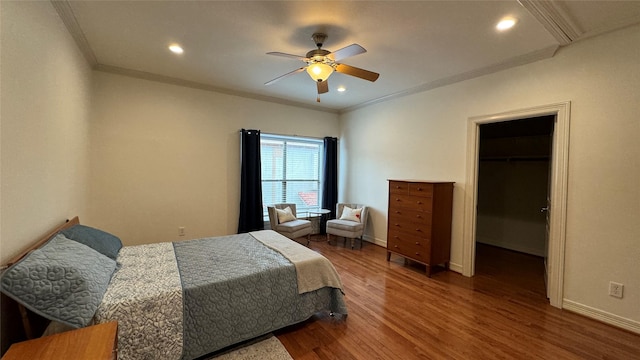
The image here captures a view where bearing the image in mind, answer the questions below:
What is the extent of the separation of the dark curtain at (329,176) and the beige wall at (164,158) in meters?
1.42

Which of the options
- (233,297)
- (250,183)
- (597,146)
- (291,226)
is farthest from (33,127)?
(597,146)

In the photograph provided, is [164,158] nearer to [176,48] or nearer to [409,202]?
[176,48]

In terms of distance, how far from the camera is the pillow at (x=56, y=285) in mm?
1320

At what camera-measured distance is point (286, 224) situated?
14.7ft

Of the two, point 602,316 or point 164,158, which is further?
point 164,158

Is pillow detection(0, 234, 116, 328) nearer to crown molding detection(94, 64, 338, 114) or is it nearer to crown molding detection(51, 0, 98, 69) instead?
crown molding detection(51, 0, 98, 69)

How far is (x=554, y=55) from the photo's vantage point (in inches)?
109

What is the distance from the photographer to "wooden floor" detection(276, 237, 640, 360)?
205cm

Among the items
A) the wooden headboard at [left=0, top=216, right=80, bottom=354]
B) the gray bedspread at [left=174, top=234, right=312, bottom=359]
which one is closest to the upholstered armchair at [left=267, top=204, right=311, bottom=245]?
the gray bedspread at [left=174, top=234, right=312, bottom=359]

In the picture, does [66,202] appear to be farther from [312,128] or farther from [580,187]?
[580,187]

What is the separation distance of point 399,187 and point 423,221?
0.62 m

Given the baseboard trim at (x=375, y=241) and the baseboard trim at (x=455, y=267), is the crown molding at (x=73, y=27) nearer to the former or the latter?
the baseboard trim at (x=375, y=241)

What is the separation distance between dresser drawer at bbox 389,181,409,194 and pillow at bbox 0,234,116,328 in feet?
11.3

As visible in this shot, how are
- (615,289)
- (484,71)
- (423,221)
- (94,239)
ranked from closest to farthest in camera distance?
1. (94,239)
2. (615,289)
3. (484,71)
4. (423,221)
